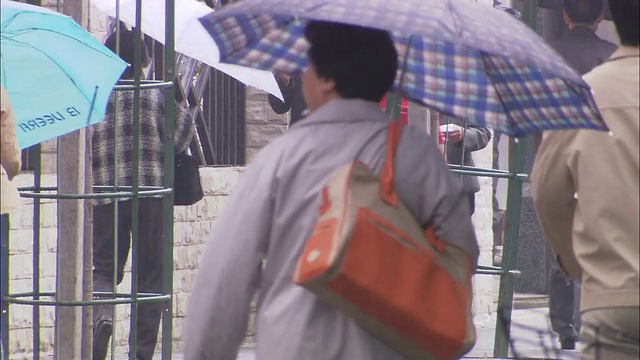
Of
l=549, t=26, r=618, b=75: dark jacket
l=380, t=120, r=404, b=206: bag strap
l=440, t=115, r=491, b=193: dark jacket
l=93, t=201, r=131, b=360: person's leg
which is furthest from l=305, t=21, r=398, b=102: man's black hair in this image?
l=440, t=115, r=491, b=193: dark jacket

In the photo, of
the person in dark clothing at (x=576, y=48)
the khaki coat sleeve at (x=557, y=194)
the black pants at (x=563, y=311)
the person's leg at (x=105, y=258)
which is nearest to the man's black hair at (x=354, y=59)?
the khaki coat sleeve at (x=557, y=194)

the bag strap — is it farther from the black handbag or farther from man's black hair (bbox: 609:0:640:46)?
the black handbag

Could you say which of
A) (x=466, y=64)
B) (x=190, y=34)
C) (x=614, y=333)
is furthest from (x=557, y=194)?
(x=190, y=34)

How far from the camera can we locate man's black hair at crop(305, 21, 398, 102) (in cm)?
393

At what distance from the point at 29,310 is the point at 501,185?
5836mm

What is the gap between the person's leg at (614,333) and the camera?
412cm

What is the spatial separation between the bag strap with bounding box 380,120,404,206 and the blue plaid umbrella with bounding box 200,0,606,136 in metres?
0.35

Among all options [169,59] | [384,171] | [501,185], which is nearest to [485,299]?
[501,185]

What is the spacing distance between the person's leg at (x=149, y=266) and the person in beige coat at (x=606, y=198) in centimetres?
477

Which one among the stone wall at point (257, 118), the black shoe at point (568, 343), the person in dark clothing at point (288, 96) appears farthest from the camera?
the stone wall at point (257, 118)

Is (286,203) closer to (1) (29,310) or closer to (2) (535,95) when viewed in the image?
(2) (535,95)

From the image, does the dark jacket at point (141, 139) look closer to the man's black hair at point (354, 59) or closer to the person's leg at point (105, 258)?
the person's leg at point (105, 258)

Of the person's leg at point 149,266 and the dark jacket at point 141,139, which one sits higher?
the dark jacket at point 141,139

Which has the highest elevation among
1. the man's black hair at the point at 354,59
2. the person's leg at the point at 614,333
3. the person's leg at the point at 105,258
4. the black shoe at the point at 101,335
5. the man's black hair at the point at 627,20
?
the man's black hair at the point at 627,20
